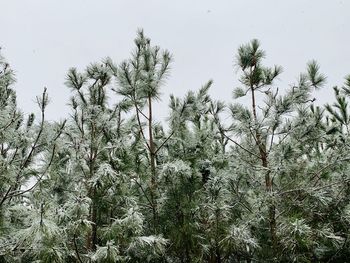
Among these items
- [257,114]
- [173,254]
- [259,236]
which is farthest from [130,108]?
[259,236]

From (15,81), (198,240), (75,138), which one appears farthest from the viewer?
(198,240)

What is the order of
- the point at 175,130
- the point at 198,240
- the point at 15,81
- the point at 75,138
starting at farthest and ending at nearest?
the point at 175,130
the point at 198,240
the point at 75,138
the point at 15,81

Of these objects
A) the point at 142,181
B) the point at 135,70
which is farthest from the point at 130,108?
the point at 142,181

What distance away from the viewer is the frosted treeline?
4934 millimetres

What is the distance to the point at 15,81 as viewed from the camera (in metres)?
4.47

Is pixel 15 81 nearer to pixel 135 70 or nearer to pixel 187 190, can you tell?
pixel 135 70

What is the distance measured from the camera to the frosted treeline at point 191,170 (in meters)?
4.93

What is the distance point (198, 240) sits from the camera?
226 inches

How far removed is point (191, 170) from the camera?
19.1 ft

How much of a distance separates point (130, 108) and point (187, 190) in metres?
1.58

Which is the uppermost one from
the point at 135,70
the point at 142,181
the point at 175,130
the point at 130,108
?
the point at 135,70

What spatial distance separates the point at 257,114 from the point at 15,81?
337 cm

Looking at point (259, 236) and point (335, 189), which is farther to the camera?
point (259, 236)

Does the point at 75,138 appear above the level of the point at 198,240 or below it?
above
